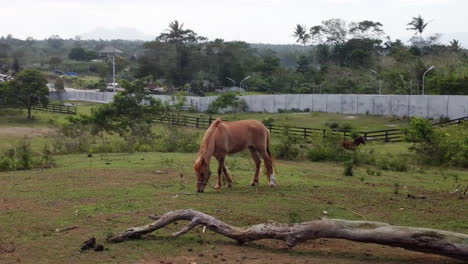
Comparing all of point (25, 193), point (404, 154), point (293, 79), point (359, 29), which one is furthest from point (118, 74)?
point (25, 193)

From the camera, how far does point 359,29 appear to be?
95.5m

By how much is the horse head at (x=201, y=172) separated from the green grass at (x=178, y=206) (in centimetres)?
20

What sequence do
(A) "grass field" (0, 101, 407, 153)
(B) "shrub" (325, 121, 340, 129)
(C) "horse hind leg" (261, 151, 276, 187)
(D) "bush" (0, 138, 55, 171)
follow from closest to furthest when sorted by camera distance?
(C) "horse hind leg" (261, 151, 276, 187) < (D) "bush" (0, 138, 55, 171) < (B) "shrub" (325, 121, 340, 129) < (A) "grass field" (0, 101, 407, 153)

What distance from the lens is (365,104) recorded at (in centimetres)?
4981

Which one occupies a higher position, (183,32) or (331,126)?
(183,32)

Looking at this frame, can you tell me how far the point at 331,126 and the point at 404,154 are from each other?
17.2 metres

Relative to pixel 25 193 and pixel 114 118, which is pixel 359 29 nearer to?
pixel 114 118

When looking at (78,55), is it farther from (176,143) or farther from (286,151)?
(286,151)

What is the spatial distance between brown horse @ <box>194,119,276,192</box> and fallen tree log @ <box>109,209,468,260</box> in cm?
341

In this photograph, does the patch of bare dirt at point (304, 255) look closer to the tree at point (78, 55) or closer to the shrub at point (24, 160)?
the shrub at point (24, 160)

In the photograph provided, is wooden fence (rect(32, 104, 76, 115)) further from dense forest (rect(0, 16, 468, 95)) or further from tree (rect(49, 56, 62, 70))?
tree (rect(49, 56, 62, 70))

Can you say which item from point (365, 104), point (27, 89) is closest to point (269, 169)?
point (365, 104)

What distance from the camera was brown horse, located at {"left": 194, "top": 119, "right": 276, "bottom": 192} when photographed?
1191 cm

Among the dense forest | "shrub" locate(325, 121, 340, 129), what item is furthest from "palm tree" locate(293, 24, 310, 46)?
"shrub" locate(325, 121, 340, 129)
